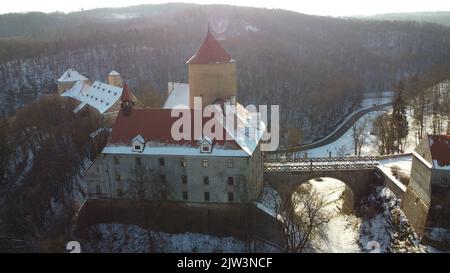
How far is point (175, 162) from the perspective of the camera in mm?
33031

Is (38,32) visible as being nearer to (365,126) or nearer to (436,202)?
(365,126)

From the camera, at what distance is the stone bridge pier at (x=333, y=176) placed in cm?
3728

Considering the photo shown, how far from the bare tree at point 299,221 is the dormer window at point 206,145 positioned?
7.37 metres

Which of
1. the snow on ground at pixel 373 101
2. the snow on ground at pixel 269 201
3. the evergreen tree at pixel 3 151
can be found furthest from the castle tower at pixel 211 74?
the snow on ground at pixel 373 101

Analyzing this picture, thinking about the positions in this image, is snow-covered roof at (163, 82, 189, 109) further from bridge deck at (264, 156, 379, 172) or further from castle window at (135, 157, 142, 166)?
castle window at (135, 157, 142, 166)

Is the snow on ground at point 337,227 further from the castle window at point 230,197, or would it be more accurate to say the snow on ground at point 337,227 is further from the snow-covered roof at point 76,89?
the snow-covered roof at point 76,89

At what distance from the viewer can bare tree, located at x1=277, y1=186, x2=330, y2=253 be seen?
29.4 m

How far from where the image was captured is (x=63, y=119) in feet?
170

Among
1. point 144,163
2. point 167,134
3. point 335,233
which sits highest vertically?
point 167,134

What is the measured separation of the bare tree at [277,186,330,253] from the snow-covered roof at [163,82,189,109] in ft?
51.0

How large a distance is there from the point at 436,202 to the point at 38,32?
168 metres

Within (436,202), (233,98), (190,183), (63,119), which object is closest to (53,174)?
(63,119)

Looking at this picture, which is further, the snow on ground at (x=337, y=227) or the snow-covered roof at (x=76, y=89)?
the snow-covered roof at (x=76, y=89)

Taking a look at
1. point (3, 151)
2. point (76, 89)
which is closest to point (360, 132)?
point (76, 89)
